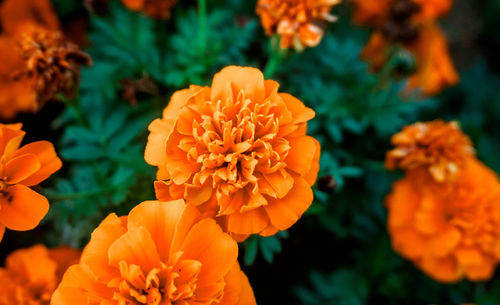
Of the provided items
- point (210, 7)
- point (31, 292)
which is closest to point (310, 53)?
point (210, 7)

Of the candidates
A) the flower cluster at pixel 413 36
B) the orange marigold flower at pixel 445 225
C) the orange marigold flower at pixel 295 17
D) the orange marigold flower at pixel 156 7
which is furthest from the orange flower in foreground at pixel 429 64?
the orange marigold flower at pixel 156 7

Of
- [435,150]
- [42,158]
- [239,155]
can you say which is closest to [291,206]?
[239,155]

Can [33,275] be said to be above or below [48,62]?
below

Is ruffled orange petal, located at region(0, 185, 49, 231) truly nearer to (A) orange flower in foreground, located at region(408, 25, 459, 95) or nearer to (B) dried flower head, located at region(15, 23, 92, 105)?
(B) dried flower head, located at region(15, 23, 92, 105)

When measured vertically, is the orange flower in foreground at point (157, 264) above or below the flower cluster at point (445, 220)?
above

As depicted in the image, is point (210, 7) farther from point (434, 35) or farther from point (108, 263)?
point (108, 263)

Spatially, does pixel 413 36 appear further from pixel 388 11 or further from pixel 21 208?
pixel 21 208

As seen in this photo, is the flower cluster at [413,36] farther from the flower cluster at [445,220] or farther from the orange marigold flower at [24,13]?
the orange marigold flower at [24,13]
